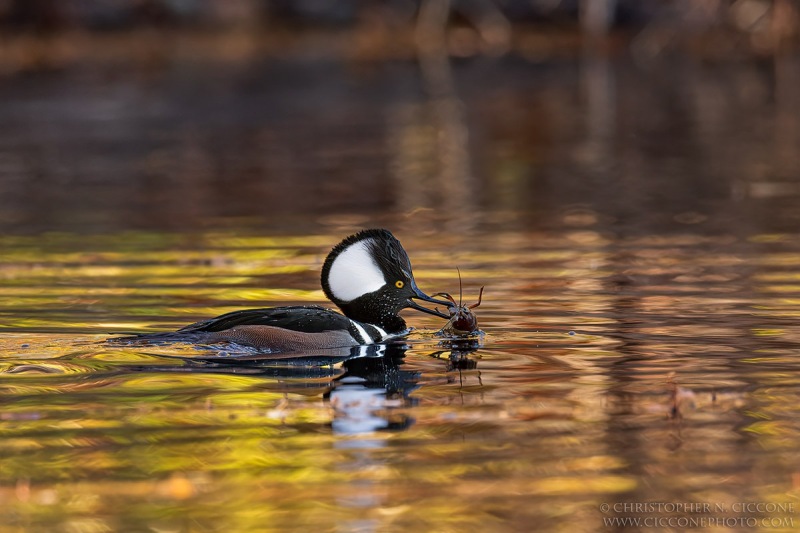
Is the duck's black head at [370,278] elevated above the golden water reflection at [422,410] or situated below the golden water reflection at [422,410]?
above

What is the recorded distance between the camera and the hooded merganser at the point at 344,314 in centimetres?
888

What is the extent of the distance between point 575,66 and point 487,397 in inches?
1257

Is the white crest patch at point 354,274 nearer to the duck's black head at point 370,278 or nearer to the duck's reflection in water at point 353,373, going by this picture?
the duck's black head at point 370,278

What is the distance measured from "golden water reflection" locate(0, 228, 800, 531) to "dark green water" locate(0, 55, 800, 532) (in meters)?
0.02

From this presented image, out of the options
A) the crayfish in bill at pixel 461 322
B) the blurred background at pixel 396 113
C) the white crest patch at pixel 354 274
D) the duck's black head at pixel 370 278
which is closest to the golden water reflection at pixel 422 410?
the crayfish in bill at pixel 461 322

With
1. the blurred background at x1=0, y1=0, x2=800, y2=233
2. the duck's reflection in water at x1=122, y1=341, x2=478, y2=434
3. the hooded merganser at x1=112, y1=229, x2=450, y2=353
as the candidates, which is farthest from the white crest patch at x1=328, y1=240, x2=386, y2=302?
the blurred background at x1=0, y1=0, x2=800, y2=233

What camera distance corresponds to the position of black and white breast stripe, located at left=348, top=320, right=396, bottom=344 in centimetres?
926

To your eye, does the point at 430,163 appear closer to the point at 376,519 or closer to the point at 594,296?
the point at 594,296

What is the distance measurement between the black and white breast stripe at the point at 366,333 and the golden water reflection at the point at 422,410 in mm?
157

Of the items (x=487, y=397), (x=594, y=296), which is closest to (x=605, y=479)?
(x=487, y=397)

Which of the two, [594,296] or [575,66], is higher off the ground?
[575,66]

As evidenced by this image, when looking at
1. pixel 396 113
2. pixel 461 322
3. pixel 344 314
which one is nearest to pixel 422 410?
pixel 461 322

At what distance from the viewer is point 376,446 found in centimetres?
695

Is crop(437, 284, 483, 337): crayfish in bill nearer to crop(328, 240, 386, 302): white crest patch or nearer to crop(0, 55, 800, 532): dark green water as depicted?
crop(0, 55, 800, 532): dark green water
